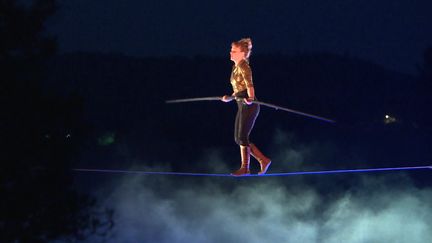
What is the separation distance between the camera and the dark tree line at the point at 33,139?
15.9 metres

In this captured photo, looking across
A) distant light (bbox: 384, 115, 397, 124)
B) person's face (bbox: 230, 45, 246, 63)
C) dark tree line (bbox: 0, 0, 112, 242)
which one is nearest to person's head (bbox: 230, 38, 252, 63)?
person's face (bbox: 230, 45, 246, 63)

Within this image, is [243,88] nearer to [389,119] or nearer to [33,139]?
[33,139]

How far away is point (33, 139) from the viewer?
1641 centimetres

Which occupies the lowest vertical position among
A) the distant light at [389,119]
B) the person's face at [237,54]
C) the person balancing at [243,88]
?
the person balancing at [243,88]

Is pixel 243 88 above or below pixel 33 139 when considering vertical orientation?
below

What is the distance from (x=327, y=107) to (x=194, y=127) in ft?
17.9

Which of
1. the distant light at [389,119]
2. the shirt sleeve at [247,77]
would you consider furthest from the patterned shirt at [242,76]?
the distant light at [389,119]

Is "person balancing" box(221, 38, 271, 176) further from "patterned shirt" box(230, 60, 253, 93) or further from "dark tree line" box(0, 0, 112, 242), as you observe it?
"dark tree line" box(0, 0, 112, 242)

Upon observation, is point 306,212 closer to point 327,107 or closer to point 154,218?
point 154,218

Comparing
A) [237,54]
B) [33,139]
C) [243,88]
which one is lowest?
[243,88]

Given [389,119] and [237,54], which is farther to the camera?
[389,119]

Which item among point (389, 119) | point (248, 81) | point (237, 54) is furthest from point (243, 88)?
point (389, 119)

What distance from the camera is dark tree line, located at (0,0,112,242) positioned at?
52.1 feet

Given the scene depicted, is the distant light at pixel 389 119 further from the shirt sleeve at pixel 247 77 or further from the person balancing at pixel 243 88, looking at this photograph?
the shirt sleeve at pixel 247 77
